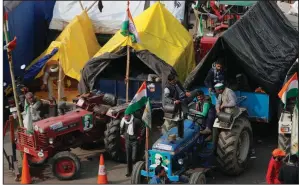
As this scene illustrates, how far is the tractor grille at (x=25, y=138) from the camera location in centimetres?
1130

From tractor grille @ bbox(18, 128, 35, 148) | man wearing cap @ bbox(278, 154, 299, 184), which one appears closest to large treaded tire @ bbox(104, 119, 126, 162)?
tractor grille @ bbox(18, 128, 35, 148)

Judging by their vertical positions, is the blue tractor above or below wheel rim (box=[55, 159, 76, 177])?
above

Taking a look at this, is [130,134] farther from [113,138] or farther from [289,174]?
[289,174]

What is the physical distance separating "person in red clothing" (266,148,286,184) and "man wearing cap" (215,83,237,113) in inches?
65.5

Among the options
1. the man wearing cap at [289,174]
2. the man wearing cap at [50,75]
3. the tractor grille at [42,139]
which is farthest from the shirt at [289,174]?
the man wearing cap at [50,75]

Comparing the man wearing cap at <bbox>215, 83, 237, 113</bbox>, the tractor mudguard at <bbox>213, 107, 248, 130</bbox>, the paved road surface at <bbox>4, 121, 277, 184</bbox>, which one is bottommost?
the paved road surface at <bbox>4, 121, 277, 184</bbox>

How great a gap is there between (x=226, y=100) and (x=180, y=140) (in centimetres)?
142

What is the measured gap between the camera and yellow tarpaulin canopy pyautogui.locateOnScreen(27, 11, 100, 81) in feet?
51.9

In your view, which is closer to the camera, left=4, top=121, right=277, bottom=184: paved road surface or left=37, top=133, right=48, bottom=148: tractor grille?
left=4, top=121, right=277, bottom=184: paved road surface

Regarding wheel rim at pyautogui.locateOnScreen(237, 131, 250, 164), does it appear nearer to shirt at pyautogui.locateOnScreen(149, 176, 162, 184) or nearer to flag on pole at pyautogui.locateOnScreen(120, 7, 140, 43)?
shirt at pyautogui.locateOnScreen(149, 176, 162, 184)

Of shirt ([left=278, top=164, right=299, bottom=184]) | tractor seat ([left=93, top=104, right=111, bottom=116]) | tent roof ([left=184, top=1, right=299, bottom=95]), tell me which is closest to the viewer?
shirt ([left=278, top=164, right=299, bottom=184])

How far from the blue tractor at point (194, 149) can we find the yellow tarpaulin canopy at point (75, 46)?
5701 millimetres

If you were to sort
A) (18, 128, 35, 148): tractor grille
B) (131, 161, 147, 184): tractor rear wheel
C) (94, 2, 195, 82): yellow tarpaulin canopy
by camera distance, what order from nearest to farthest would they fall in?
(131, 161, 147, 184): tractor rear wheel < (18, 128, 35, 148): tractor grille < (94, 2, 195, 82): yellow tarpaulin canopy

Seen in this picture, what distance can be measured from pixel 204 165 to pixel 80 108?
Result: 3.08 metres
